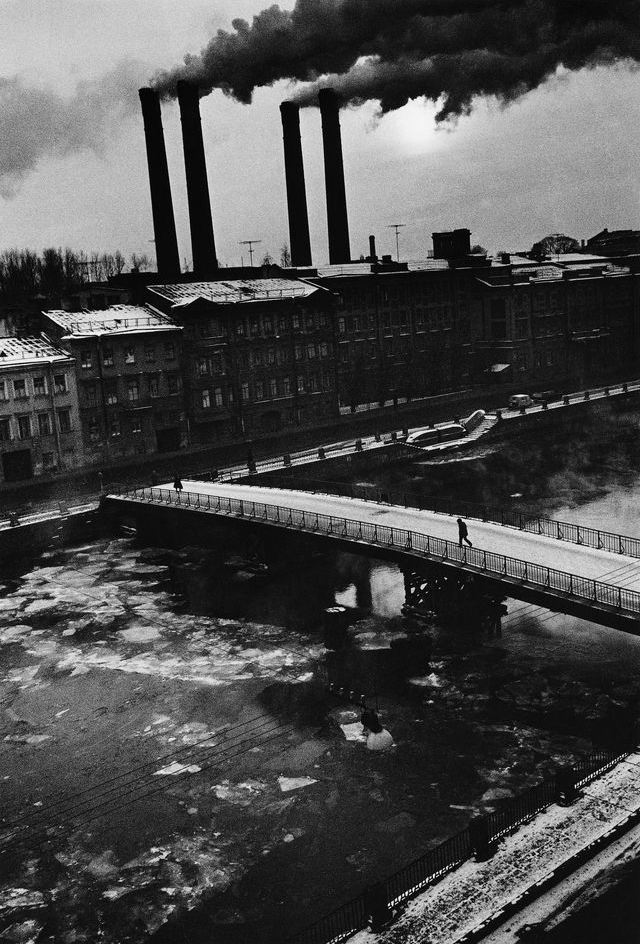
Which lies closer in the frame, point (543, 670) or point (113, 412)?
point (543, 670)

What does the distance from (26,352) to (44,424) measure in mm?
4467

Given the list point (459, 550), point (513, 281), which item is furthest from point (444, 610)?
point (513, 281)

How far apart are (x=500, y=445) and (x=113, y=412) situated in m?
28.5

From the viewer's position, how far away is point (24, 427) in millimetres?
54750

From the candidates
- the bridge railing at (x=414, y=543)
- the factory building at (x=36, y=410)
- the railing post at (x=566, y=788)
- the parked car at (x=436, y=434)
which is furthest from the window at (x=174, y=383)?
the railing post at (x=566, y=788)

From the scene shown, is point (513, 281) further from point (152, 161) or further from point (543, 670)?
point (543, 670)

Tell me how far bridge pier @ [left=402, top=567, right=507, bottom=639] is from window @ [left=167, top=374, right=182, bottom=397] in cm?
3163

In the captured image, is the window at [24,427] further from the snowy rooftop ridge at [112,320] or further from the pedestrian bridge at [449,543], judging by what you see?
the pedestrian bridge at [449,543]

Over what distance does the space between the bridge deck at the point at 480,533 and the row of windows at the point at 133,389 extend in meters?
12.2

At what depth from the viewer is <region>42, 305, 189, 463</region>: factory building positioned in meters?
57.6

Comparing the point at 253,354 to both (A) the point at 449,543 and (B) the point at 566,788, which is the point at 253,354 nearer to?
(A) the point at 449,543

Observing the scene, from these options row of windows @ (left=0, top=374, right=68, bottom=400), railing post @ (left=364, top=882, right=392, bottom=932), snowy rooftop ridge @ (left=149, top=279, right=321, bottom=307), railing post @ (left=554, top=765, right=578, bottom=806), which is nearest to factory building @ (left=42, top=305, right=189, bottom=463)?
row of windows @ (left=0, top=374, right=68, bottom=400)

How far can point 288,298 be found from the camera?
67.9m

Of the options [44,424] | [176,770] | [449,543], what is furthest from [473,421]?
[176,770]
